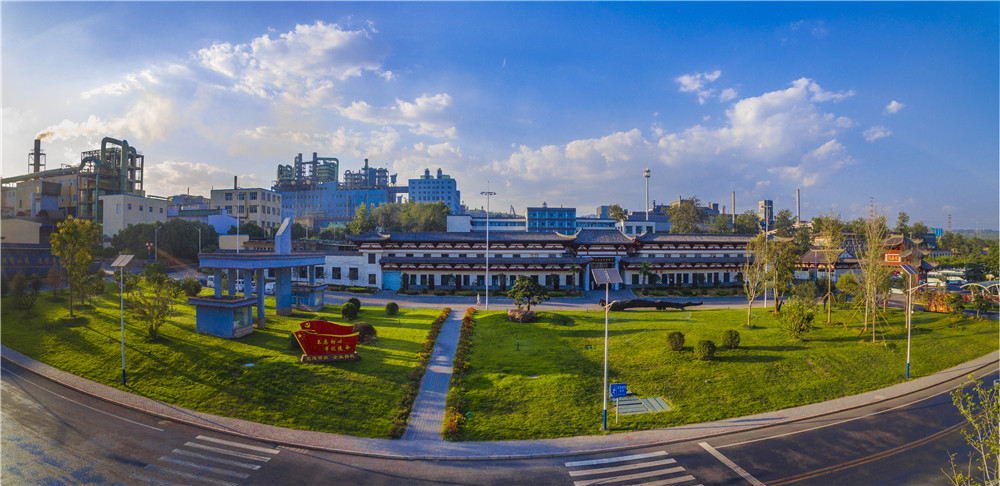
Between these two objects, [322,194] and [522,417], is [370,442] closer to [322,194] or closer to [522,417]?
[522,417]

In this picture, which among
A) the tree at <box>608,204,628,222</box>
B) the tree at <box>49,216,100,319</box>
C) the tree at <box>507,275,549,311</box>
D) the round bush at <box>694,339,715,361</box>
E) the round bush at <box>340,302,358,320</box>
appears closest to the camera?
the round bush at <box>694,339,715,361</box>

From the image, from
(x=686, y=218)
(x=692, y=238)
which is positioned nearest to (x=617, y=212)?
(x=686, y=218)

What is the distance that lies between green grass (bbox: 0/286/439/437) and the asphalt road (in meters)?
2.17

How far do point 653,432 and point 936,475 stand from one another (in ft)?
31.4

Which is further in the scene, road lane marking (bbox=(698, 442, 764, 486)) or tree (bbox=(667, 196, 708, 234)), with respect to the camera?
tree (bbox=(667, 196, 708, 234))

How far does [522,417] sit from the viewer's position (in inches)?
762

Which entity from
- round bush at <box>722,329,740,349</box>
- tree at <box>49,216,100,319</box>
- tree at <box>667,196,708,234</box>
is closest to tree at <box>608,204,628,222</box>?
tree at <box>667,196,708,234</box>

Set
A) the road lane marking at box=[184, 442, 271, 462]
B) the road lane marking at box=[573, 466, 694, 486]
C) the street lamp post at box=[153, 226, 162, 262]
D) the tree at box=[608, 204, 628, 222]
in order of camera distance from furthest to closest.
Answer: the tree at box=[608, 204, 628, 222]
the street lamp post at box=[153, 226, 162, 262]
the road lane marking at box=[184, 442, 271, 462]
the road lane marking at box=[573, 466, 694, 486]

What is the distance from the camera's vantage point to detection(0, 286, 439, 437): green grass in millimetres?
19516

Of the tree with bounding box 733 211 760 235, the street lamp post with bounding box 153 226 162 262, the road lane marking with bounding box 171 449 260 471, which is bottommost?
the road lane marking with bounding box 171 449 260 471

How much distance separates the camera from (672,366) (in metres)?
25.2

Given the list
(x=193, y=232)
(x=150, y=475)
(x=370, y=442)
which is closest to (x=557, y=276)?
(x=370, y=442)

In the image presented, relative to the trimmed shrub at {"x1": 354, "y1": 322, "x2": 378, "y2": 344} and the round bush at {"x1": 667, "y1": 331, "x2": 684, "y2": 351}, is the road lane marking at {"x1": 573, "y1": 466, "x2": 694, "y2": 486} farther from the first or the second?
the trimmed shrub at {"x1": 354, "y1": 322, "x2": 378, "y2": 344}

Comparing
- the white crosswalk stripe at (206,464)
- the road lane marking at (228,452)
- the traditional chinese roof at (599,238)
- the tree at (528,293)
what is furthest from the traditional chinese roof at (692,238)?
the white crosswalk stripe at (206,464)
